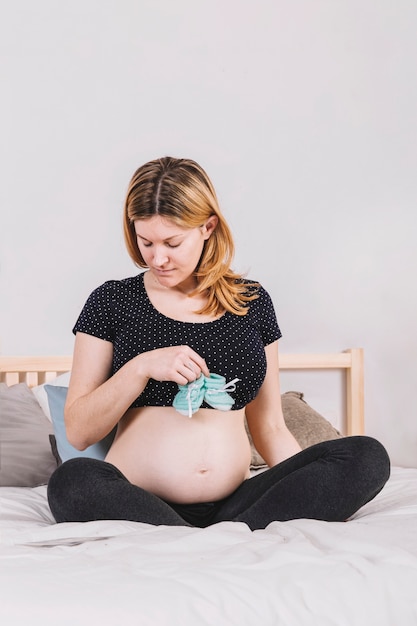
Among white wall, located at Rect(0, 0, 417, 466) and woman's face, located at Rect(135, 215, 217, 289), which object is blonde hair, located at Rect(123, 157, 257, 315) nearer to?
woman's face, located at Rect(135, 215, 217, 289)

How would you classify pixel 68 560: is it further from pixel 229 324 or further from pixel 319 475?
pixel 229 324

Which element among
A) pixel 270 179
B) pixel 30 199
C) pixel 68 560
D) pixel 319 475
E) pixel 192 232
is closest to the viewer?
pixel 68 560

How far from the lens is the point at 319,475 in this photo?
1280 mm

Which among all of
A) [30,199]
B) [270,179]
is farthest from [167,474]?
[270,179]

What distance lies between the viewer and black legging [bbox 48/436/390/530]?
1.22 metres

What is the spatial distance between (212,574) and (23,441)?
1.15 m

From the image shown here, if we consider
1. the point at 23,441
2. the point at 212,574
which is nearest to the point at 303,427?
the point at 23,441

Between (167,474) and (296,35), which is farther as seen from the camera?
(296,35)

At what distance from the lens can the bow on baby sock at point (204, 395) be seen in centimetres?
133

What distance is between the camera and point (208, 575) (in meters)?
0.93

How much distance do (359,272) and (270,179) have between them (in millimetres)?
437

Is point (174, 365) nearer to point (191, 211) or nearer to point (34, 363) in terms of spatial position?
point (191, 211)

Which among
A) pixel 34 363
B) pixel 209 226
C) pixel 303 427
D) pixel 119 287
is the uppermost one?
pixel 209 226

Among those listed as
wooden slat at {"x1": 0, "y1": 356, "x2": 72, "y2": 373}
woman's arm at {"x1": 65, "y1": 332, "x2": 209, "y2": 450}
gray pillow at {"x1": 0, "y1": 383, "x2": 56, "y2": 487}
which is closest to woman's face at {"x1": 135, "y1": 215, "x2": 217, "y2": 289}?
woman's arm at {"x1": 65, "y1": 332, "x2": 209, "y2": 450}
